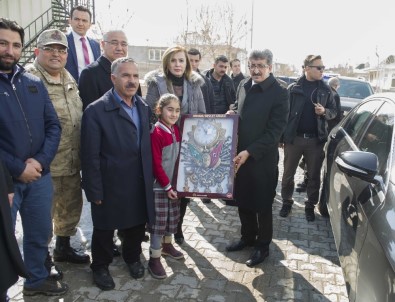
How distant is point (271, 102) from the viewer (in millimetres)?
3566

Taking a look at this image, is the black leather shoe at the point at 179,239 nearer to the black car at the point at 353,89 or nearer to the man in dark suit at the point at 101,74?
the man in dark suit at the point at 101,74

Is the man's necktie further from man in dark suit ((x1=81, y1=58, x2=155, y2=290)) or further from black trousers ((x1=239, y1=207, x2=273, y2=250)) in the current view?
black trousers ((x1=239, y1=207, x2=273, y2=250))

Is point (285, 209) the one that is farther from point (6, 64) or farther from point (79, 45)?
point (6, 64)

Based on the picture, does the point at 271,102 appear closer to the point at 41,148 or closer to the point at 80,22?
the point at 41,148

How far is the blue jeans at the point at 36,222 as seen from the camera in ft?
9.59

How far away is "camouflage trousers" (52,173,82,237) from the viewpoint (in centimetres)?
355

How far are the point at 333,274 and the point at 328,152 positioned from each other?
1.49 metres

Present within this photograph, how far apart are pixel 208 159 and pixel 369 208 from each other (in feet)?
5.22

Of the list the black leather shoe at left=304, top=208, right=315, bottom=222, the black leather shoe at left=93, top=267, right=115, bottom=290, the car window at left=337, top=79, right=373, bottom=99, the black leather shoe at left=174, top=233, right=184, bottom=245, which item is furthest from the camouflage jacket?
the car window at left=337, top=79, right=373, bottom=99

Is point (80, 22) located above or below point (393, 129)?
above

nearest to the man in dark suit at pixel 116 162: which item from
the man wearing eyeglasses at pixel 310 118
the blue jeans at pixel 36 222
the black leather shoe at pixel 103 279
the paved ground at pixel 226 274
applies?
the black leather shoe at pixel 103 279

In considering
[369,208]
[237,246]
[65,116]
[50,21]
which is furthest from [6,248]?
[50,21]

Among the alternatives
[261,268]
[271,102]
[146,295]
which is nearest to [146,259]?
[146,295]

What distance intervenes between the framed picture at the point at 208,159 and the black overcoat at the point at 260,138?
0.17 metres
